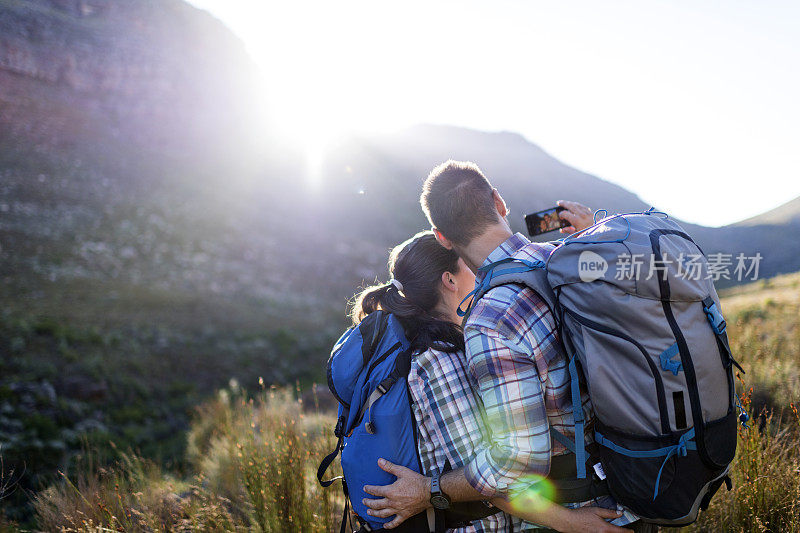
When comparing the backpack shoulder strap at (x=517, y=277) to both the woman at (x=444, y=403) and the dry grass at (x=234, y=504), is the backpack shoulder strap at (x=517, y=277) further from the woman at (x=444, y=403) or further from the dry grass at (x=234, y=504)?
the dry grass at (x=234, y=504)

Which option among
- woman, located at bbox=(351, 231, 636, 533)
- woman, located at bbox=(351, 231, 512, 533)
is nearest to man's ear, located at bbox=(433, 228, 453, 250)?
woman, located at bbox=(351, 231, 512, 533)

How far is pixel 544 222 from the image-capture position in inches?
84.4

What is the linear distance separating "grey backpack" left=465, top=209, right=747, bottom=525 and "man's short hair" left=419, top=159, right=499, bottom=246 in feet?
1.34

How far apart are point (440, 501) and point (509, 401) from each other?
522 millimetres

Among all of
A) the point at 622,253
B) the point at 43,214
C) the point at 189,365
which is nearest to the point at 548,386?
the point at 622,253

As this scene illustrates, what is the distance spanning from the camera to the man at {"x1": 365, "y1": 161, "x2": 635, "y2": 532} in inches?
56.6

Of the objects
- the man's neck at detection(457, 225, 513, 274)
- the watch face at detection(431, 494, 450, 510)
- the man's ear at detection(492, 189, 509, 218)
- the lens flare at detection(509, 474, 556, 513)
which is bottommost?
the watch face at detection(431, 494, 450, 510)

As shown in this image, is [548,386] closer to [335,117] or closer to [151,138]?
[151,138]

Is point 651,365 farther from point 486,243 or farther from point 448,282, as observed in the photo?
point 448,282

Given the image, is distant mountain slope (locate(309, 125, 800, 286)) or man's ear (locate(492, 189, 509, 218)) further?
distant mountain slope (locate(309, 125, 800, 286))

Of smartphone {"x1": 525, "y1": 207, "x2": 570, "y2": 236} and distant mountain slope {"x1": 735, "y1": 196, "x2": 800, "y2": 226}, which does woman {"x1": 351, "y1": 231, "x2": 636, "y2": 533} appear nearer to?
smartphone {"x1": 525, "y1": 207, "x2": 570, "y2": 236}

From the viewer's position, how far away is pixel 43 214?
25.6 m

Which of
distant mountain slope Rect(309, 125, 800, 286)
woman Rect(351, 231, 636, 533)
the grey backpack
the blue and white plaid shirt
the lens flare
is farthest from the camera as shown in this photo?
distant mountain slope Rect(309, 125, 800, 286)

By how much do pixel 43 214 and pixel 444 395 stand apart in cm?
3154
